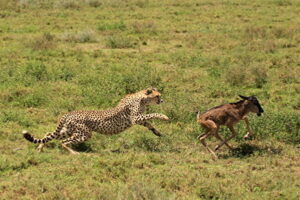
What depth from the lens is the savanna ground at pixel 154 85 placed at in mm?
8727

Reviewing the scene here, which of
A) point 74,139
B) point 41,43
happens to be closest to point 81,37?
point 41,43

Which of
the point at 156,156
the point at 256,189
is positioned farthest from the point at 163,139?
the point at 256,189

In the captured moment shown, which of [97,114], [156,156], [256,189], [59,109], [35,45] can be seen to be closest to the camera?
[256,189]

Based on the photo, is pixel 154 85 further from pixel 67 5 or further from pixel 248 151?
pixel 67 5

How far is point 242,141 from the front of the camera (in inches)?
433

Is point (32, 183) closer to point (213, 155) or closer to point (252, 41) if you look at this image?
point (213, 155)

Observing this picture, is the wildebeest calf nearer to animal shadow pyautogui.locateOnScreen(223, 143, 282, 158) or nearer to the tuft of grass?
animal shadow pyautogui.locateOnScreen(223, 143, 282, 158)

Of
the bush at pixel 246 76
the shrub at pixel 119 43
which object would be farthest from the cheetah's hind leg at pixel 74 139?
the shrub at pixel 119 43

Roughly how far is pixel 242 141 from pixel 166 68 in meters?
6.07

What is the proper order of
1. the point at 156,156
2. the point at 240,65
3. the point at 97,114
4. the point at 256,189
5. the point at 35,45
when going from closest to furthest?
1. the point at 256,189
2. the point at 156,156
3. the point at 97,114
4. the point at 240,65
5. the point at 35,45

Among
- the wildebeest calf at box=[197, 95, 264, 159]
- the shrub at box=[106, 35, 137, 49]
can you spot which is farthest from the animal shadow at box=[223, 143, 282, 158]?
the shrub at box=[106, 35, 137, 49]

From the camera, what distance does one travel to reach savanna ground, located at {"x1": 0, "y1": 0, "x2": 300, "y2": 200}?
28.6 ft

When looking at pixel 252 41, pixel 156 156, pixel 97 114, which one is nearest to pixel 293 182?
pixel 156 156

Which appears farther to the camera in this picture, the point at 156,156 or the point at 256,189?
the point at 156,156
